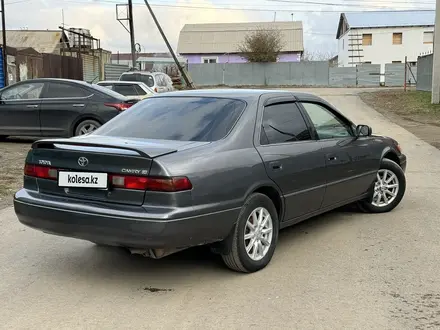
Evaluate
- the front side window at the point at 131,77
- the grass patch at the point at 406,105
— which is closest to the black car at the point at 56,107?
the front side window at the point at 131,77

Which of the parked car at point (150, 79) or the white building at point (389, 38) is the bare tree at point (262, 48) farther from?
the parked car at point (150, 79)

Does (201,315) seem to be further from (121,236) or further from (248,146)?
(248,146)

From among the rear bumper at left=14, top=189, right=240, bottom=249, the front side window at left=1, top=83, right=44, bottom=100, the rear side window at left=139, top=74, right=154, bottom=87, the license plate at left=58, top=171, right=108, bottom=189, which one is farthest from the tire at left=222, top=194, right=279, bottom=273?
the rear side window at left=139, top=74, right=154, bottom=87

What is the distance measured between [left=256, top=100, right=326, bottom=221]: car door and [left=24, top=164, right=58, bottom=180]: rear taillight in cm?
171

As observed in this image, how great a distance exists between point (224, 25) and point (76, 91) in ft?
208

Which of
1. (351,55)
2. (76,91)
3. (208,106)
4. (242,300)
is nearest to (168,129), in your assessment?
(208,106)

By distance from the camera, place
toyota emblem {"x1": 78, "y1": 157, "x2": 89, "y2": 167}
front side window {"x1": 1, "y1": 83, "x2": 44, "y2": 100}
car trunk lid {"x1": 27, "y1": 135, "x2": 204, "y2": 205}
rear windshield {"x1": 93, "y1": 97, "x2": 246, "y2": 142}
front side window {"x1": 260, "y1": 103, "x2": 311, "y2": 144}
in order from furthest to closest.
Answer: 1. front side window {"x1": 1, "y1": 83, "x2": 44, "y2": 100}
2. front side window {"x1": 260, "y1": 103, "x2": 311, "y2": 144}
3. rear windshield {"x1": 93, "y1": 97, "x2": 246, "y2": 142}
4. toyota emblem {"x1": 78, "y1": 157, "x2": 89, "y2": 167}
5. car trunk lid {"x1": 27, "y1": 135, "x2": 204, "y2": 205}

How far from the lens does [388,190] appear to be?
654 cm

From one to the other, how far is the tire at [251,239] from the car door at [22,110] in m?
8.45

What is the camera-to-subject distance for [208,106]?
4902mm

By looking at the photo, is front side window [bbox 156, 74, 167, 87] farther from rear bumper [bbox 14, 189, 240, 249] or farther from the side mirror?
rear bumper [bbox 14, 189, 240, 249]

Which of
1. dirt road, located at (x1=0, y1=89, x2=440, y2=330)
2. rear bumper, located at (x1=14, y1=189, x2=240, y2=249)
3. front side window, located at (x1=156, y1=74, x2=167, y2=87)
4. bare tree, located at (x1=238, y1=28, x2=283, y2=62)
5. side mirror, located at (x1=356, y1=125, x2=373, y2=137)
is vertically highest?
bare tree, located at (x1=238, y1=28, x2=283, y2=62)

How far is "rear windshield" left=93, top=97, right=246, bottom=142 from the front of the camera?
4.59 metres

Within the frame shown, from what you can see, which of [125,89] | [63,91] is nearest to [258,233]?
[63,91]
